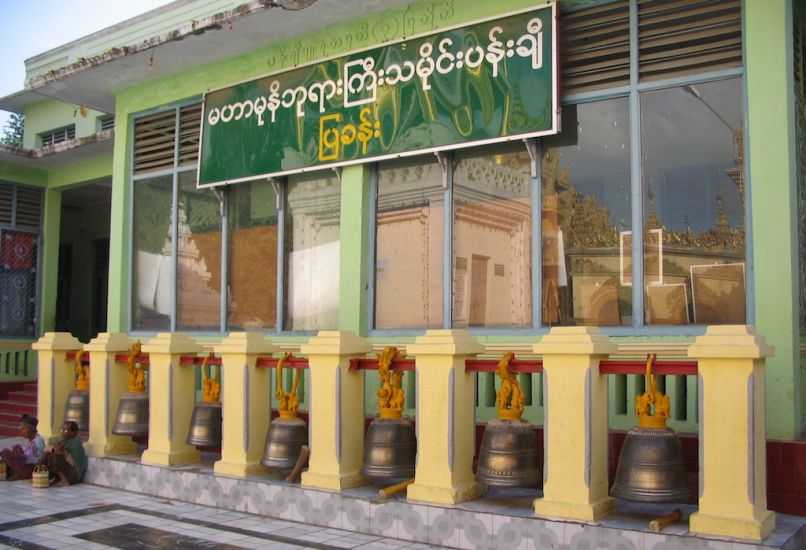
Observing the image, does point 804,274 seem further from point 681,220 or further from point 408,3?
point 408,3

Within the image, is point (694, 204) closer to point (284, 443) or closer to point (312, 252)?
point (284, 443)

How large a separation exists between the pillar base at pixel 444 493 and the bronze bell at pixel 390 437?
272 mm

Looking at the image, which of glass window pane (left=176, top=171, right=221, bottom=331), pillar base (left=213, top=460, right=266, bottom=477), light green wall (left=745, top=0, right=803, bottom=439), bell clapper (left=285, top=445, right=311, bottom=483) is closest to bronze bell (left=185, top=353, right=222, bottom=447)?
pillar base (left=213, top=460, right=266, bottom=477)

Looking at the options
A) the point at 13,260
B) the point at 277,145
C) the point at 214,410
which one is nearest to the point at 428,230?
the point at 277,145

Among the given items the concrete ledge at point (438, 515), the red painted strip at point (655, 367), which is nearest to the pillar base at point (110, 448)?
the concrete ledge at point (438, 515)

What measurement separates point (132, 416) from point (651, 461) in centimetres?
564

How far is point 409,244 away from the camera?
8.54 metres

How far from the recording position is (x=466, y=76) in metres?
7.86

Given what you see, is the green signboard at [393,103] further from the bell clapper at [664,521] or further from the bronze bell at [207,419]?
the bell clapper at [664,521]

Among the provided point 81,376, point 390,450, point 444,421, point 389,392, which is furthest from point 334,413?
point 81,376

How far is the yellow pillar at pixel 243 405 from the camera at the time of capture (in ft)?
25.0

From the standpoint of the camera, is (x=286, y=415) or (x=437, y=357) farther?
(x=286, y=415)

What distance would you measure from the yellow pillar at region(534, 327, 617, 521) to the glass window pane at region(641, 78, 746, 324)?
1.35 meters

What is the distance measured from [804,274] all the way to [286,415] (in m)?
4.60
